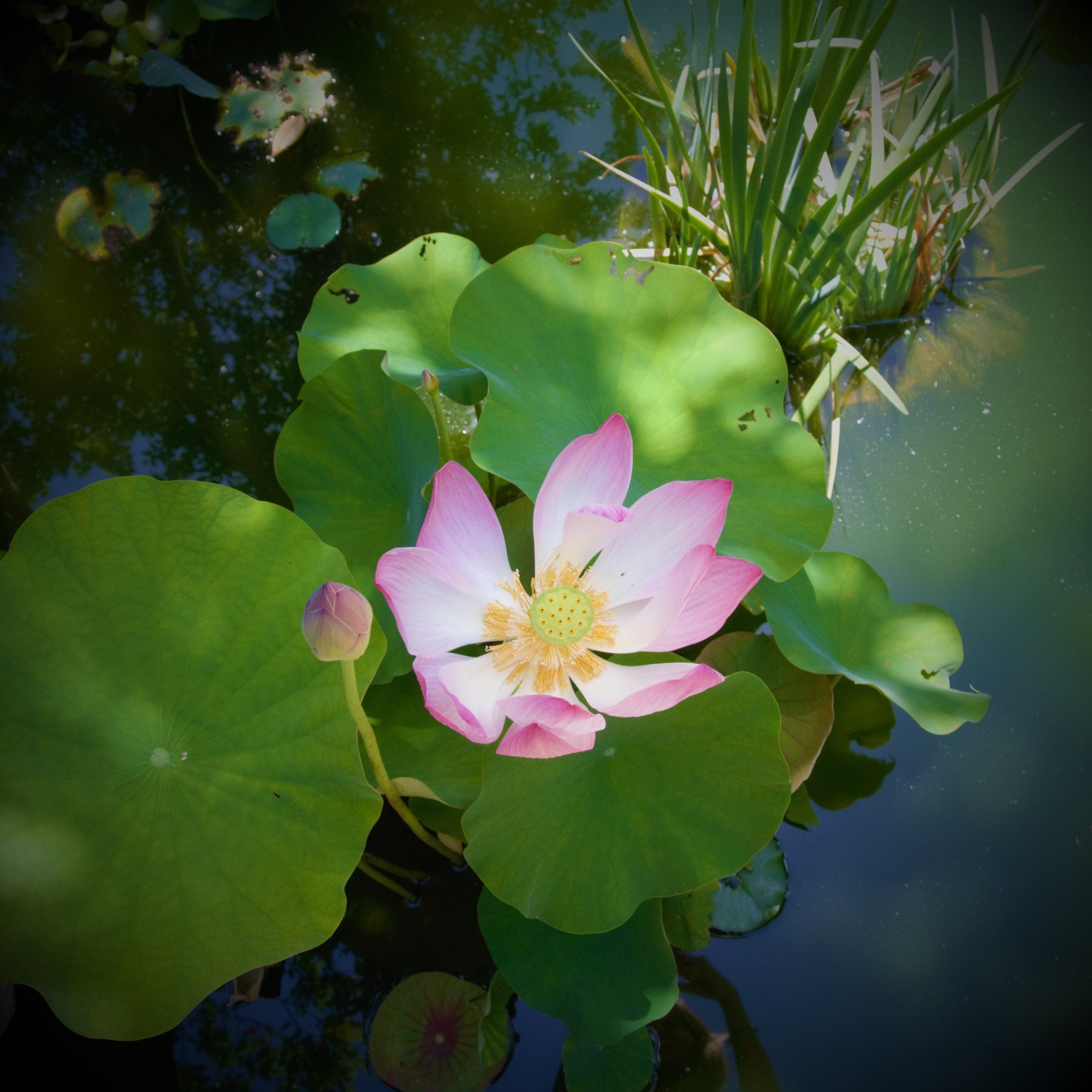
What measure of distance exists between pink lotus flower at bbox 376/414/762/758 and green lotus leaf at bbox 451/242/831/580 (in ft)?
0.47

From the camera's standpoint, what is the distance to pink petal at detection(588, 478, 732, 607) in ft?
2.96

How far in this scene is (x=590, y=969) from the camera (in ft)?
3.19

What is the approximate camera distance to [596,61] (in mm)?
1943

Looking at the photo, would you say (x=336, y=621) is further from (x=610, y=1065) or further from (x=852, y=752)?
(x=852, y=752)

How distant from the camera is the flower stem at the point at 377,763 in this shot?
85 cm

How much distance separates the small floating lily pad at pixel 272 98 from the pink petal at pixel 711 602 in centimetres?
165

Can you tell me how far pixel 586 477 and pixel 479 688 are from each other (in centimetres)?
30

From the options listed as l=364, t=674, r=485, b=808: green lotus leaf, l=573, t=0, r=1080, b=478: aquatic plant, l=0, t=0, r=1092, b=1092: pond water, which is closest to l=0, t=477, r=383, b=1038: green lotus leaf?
l=364, t=674, r=485, b=808: green lotus leaf

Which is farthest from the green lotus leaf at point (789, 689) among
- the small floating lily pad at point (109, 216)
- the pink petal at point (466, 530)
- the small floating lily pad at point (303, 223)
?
the small floating lily pad at point (109, 216)

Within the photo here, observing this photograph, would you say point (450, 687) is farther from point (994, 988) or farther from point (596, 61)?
point (596, 61)

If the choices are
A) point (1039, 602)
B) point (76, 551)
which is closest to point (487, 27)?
point (76, 551)

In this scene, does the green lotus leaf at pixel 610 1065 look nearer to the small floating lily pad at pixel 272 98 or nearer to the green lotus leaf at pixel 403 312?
the green lotus leaf at pixel 403 312

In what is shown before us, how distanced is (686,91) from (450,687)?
1710 mm

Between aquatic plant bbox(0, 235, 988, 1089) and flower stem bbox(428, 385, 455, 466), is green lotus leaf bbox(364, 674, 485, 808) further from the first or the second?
flower stem bbox(428, 385, 455, 466)
